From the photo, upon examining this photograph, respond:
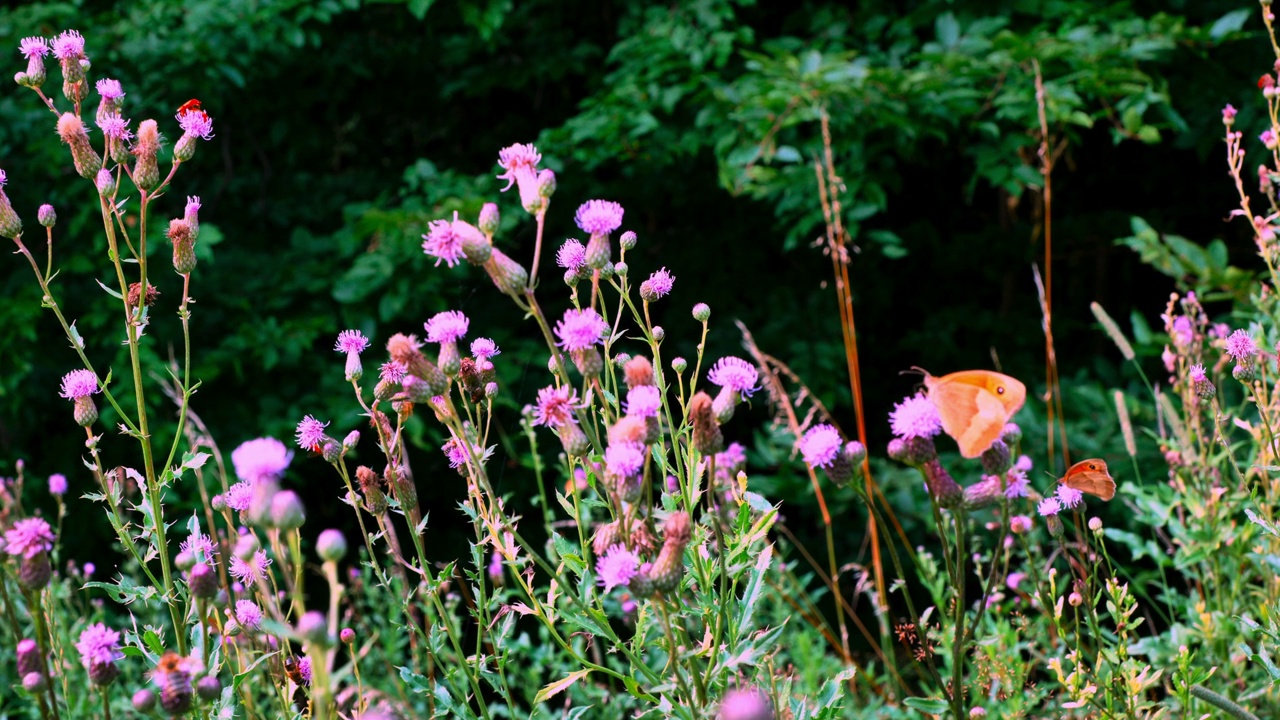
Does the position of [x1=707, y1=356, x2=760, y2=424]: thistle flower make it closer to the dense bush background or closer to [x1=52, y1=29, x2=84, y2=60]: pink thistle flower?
[x1=52, y1=29, x2=84, y2=60]: pink thistle flower

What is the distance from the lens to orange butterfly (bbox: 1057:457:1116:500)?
4.76 feet

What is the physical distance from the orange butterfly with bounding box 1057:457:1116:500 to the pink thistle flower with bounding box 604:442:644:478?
0.65 meters

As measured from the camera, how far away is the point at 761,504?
1.43 meters

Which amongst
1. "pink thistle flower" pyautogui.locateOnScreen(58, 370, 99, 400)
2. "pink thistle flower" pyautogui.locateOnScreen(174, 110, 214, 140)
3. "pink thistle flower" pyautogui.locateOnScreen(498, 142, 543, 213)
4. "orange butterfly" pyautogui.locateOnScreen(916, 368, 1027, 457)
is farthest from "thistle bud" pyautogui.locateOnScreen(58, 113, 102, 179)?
"orange butterfly" pyautogui.locateOnScreen(916, 368, 1027, 457)

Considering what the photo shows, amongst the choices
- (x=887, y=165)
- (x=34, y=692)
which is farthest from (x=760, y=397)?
(x=34, y=692)

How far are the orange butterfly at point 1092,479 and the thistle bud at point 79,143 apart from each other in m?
1.61

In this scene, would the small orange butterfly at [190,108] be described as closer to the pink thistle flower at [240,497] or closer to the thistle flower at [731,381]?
the pink thistle flower at [240,497]

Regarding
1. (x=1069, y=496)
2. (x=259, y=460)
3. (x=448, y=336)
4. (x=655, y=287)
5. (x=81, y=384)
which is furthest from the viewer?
(x=81, y=384)

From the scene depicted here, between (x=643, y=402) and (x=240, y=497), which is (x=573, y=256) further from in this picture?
(x=240, y=497)

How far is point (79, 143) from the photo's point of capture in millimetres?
1746

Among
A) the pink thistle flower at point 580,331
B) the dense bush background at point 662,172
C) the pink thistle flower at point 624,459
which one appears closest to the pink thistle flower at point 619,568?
the pink thistle flower at point 624,459

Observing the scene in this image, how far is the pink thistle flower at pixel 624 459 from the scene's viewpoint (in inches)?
47.4

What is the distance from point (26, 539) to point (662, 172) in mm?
3757

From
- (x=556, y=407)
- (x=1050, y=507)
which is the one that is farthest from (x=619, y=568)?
(x=1050, y=507)
